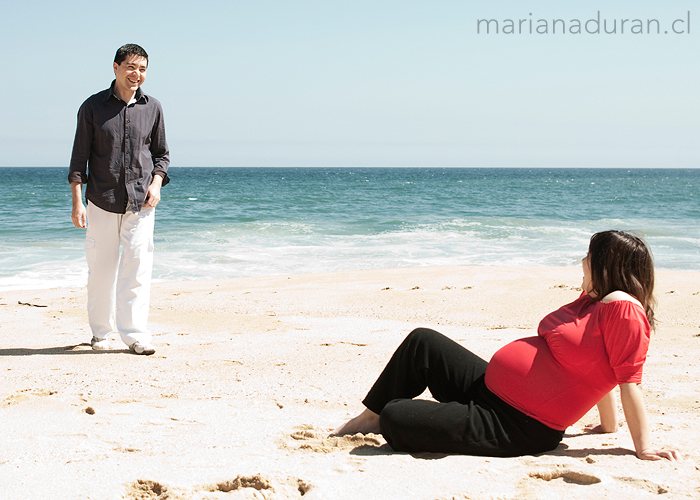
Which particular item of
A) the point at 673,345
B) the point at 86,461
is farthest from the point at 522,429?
the point at 673,345

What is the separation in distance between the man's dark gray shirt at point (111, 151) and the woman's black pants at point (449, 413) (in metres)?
2.44

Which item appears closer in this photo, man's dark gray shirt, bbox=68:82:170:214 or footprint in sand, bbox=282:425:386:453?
footprint in sand, bbox=282:425:386:453

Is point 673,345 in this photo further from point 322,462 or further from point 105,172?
point 105,172

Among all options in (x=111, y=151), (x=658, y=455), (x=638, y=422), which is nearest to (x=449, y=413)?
(x=638, y=422)

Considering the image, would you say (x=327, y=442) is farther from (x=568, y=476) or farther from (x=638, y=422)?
(x=638, y=422)

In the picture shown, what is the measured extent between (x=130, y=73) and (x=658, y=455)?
12.1ft

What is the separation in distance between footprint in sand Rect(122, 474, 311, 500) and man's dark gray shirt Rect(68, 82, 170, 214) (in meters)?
2.36

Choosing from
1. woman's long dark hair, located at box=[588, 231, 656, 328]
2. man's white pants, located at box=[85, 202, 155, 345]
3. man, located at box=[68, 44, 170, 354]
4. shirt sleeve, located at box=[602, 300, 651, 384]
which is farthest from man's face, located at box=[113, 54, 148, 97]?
shirt sleeve, located at box=[602, 300, 651, 384]

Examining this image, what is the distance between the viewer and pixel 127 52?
3.95 metres

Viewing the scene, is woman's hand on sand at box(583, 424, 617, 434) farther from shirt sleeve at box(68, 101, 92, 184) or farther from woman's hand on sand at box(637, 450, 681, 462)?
shirt sleeve at box(68, 101, 92, 184)

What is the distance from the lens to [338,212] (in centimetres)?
2289

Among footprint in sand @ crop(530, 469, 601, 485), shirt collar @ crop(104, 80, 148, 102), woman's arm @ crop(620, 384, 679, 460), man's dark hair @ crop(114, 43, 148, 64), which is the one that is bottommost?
footprint in sand @ crop(530, 469, 601, 485)

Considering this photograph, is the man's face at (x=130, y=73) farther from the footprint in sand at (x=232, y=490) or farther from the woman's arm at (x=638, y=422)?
the woman's arm at (x=638, y=422)

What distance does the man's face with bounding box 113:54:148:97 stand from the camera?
396cm
